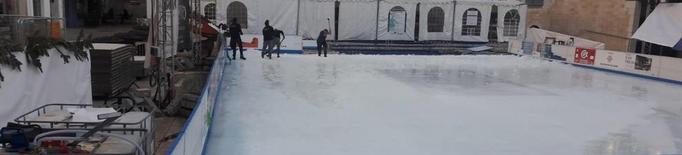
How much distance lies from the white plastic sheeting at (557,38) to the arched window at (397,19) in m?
6.50

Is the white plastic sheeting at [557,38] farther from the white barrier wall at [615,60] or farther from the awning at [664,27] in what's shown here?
the awning at [664,27]

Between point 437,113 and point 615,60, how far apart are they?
13.0 metres

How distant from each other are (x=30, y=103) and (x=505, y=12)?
2778 centimetres

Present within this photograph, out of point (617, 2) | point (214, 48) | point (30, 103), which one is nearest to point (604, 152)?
point (30, 103)

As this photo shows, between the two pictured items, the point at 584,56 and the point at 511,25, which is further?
the point at 511,25

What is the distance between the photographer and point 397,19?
1201 inches

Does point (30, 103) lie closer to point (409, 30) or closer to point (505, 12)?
point (409, 30)

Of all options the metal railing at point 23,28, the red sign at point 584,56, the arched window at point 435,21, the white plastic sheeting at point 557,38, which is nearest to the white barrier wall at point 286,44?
the arched window at point 435,21

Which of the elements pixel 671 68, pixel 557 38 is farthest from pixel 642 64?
pixel 557 38

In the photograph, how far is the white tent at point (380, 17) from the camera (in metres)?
28.6

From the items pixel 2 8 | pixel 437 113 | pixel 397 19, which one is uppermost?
pixel 397 19

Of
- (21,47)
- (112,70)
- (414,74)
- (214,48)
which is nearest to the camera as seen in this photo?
(21,47)

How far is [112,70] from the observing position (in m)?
11.3

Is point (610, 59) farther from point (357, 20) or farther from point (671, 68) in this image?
point (357, 20)
